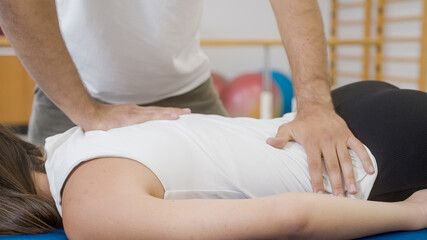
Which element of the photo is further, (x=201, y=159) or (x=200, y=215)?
(x=201, y=159)

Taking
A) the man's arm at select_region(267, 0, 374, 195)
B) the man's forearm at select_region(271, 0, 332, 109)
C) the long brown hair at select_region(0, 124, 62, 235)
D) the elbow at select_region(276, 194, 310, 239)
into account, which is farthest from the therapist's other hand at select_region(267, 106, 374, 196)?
the long brown hair at select_region(0, 124, 62, 235)

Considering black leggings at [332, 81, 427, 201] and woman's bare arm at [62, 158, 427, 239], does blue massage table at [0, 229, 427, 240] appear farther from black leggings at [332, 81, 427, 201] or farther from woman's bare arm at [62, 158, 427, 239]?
black leggings at [332, 81, 427, 201]

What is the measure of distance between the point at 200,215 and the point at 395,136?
0.52 metres

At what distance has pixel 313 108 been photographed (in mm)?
1271

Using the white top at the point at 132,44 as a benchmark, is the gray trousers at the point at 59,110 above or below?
below

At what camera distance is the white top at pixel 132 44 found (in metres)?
1.53

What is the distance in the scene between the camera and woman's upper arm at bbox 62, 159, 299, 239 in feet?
2.77

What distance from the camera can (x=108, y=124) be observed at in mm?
1290

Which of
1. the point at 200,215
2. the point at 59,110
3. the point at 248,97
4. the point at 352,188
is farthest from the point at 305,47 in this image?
the point at 248,97

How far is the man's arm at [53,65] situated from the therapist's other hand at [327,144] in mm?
303

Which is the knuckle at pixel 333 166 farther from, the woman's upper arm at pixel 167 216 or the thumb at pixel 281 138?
the woman's upper arm at pixel 167 216

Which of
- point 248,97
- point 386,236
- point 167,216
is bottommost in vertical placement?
point 248,97

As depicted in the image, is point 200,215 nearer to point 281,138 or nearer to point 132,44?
point 281,138

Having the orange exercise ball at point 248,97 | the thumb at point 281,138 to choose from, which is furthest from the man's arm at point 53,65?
the orange exercise ball at point 248,97
